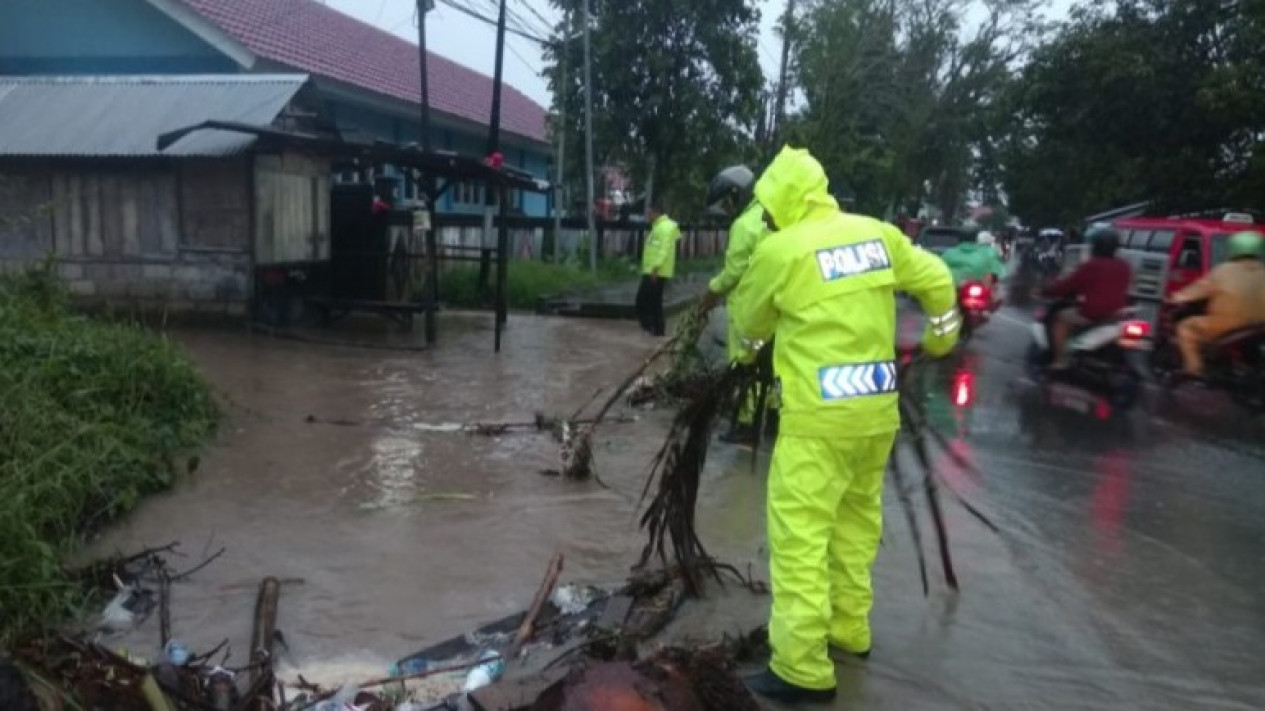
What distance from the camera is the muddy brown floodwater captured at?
4738 millimetres

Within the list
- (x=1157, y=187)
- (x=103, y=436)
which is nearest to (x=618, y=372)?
(x=103, y=436)

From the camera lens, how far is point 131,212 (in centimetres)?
1275

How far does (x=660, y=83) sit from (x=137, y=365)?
1564 centimetres

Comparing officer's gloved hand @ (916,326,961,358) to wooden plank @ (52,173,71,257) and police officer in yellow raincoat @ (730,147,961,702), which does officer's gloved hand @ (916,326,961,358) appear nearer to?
police officer in yellow raincoat @ (730,147,961,702)

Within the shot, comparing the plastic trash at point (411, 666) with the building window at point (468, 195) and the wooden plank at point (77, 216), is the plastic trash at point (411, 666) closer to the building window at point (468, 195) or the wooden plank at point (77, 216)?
the wooden plank at point (77, 216)

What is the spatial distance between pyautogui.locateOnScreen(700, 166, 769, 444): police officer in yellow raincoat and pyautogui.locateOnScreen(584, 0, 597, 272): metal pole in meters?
11.2

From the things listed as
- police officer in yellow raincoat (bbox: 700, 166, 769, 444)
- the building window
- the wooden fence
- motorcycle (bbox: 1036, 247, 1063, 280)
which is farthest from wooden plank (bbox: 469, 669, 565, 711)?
motorcycle (bbox: 1036, 247, 1063, 280)

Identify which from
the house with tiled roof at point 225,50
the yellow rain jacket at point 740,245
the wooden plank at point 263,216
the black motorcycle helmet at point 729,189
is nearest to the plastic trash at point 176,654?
the yellow rain jacket at point 740,245

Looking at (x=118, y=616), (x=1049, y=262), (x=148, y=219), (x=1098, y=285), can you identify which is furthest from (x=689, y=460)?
(x=1049, y=262)

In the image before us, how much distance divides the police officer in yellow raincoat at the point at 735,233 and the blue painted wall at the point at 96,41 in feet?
39.6

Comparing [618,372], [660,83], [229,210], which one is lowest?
[618,372]

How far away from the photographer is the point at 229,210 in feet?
41.1

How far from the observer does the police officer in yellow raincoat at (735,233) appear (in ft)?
22.8

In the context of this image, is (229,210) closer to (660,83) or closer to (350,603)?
(350,603)
